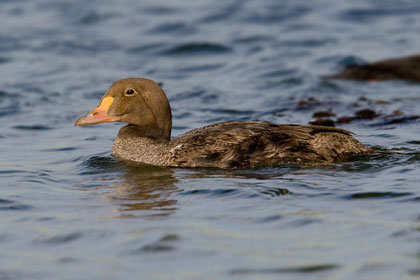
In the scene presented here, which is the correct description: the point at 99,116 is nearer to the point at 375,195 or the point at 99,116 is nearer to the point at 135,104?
the point at 135,104

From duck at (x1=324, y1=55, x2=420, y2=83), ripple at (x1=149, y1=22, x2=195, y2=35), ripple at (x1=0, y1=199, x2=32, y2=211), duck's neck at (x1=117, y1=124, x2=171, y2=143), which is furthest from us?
ripple at (x1=149, y1=22, x2=195, y2=35)

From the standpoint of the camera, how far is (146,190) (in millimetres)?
8062

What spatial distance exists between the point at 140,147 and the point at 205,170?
1.01m

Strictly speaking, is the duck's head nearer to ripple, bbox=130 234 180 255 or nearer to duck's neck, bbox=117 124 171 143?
duck's neck, bbox=117 124 171 143

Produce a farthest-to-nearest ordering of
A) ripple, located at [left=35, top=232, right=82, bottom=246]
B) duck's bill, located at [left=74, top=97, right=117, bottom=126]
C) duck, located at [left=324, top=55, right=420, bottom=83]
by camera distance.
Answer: duck, located at [left=324, top=55, right=420, bottom=83], duck's bill, located at [left=74, top=97, right=117, bottom=126], ripple, located at [left=35, top=232, right=82, bottom=246]

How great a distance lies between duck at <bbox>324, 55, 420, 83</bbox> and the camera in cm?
1444

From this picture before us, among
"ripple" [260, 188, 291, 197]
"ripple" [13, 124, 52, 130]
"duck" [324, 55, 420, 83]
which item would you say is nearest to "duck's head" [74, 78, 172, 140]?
"ripple" [260, 188, 291, 197]

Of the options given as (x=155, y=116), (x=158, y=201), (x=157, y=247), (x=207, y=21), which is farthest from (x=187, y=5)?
(x=157, y=247)

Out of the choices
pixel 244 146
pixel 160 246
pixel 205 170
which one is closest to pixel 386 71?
pixel 244 146

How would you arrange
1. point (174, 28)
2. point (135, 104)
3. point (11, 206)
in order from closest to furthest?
point (11, 206) < point (135, 104) < point (174, 28)

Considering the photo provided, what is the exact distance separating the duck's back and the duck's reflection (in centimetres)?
44

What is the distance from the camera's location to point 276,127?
880 centimetres

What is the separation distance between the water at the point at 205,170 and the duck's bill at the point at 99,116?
506mm

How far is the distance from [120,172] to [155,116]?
0.85 m
